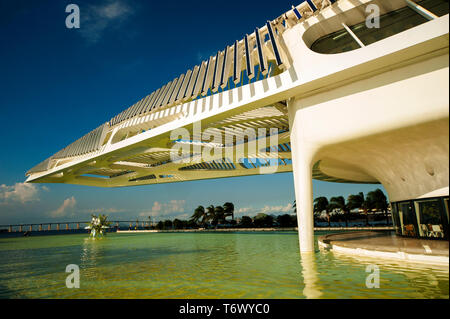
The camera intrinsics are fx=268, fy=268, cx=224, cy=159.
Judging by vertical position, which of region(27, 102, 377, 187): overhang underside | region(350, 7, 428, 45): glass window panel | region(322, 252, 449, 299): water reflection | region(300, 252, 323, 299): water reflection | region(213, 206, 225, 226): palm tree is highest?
region(350, 7, 428, 45): glass window panel

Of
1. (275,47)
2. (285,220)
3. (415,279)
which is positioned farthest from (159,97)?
(285,220)

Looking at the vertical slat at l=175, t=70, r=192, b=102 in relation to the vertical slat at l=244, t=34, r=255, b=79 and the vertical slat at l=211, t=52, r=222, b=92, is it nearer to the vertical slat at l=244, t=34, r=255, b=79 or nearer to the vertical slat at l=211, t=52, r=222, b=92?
the vertical slat at l=211, t=52, r=222, b=92

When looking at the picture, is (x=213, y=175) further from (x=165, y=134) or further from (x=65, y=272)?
(x=65, y=272)

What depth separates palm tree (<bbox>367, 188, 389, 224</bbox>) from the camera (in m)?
32.0

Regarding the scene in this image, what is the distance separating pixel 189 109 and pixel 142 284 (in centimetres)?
994

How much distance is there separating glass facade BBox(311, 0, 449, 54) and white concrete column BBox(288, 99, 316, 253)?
9.26 feet

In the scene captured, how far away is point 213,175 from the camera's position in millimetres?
32250

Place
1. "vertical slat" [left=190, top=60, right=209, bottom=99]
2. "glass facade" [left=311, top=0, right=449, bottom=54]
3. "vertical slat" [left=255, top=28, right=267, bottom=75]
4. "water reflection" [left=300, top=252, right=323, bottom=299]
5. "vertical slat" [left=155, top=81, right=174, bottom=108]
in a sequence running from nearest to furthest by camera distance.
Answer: "water reflection" [left=300, top=252, right=323, bottom=299] < "glass facade" [left=311, top=0, right=449, bottom=54] < "vertical slat" [left=255, top=28, right=267, bottom=75] < "vertical slat" [left=190, top=60, right=209, bottom=99] < "vertical slat" [left=155, top=81, right=174, bottom=108]

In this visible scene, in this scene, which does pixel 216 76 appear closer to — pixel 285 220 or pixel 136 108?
pixel 136 108

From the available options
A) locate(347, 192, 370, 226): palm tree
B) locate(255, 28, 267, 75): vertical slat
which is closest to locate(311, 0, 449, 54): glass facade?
locate(255, 28, 267, 75): vertical slat

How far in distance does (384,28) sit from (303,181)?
6065 mm

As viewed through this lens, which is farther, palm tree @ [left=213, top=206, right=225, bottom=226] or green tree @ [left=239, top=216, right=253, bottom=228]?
palm tree @ [left=213, top=206, right=225, bottom=226]
